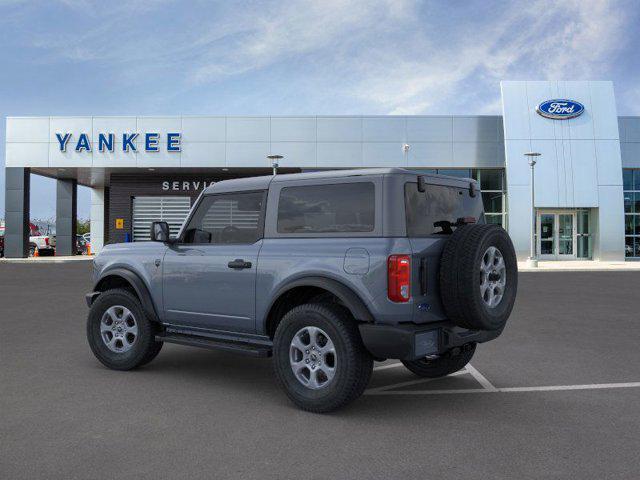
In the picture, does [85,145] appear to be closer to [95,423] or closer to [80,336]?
[80,336]

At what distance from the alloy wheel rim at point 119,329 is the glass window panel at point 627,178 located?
32499 millimetres

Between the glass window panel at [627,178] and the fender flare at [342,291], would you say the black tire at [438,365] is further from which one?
the glass window panel at [627,178]

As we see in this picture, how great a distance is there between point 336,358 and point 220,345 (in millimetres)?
1334

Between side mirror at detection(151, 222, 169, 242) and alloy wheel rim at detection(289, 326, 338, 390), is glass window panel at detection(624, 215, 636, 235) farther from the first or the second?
alloy wheel rim at detection(289, 326, 338, 390)

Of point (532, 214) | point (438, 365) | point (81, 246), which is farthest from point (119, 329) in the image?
point (81, 246)

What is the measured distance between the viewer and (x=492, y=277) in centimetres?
504

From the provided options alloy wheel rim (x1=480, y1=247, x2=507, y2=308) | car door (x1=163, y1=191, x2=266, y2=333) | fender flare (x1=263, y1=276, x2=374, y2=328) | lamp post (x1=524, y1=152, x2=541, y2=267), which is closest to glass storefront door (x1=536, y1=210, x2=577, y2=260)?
lamp post (x1=524, y1=152, x2=541, y2=267)

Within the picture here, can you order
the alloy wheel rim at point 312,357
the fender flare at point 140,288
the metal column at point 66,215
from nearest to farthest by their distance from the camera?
the alloy wheel rim at point 312,357
the fender flare at point 140,288
the metal column at point 66,215

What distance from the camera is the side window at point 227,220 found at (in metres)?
5.53

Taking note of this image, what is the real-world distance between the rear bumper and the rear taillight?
25 centimetres

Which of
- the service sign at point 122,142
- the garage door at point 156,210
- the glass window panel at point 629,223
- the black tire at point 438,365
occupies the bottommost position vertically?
the black tire at point 438,365

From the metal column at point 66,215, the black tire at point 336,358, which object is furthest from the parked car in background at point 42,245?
the black tire at point 336,358

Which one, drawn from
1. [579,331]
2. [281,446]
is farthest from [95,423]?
[579,331]

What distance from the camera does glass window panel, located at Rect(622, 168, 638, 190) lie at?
108ft
